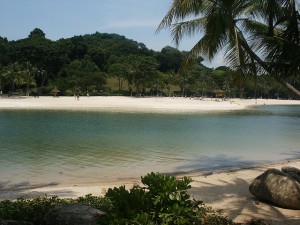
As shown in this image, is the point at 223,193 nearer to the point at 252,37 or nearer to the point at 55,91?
the point at 252,37

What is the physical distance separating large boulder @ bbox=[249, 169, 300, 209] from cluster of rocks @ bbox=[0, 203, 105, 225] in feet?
14.1

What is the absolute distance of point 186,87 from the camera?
99125 millimetres

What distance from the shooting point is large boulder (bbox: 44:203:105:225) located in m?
4.85

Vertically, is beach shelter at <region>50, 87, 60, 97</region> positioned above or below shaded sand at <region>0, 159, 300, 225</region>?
above

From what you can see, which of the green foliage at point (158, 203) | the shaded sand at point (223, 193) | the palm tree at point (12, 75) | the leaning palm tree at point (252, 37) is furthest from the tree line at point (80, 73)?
the green foliage at point (158, 203)

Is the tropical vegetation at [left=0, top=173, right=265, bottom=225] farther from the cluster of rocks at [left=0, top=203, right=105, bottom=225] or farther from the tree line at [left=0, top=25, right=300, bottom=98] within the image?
the tree line at [left=0, top=25, right=300, bottom=98]

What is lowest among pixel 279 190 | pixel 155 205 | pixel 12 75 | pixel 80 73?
pixel 279 190

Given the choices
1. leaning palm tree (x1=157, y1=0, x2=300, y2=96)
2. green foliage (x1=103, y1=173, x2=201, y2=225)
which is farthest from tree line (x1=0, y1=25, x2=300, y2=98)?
green foliage (x1=103, y1=173, x2=201, y2=225)

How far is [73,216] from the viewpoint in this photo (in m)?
4.95

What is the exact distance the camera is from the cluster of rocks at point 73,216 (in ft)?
15.9

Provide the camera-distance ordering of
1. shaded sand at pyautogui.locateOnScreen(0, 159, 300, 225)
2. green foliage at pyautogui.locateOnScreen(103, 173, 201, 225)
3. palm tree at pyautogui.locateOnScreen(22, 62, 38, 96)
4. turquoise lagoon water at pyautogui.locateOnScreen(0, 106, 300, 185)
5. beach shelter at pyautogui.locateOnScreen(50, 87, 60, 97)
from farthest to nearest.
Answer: beach shelter at pyautogui.locateOnScreen(50, 87, 60, 97) → palm tree at pyautogui.locateOnScreen(22, 62, 38, 96) → turquoise lagoon water at pyautogui.locateOnScreen(0, 106, 300, 185) → shaded sand at pyautogui.locateOnScreen(0, 159, 300, 225) → green foliage at pyautogui.locateOnScreen(103, 173, 201, 225)

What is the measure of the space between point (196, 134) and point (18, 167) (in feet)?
51.2

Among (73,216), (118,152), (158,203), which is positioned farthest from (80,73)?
(158,203)

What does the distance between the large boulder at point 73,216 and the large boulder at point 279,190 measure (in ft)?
14.1
